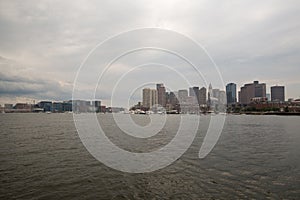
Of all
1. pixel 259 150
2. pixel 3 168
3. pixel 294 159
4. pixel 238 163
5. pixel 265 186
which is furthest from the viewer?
pixel 259 150

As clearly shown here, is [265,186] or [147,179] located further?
[147,179]

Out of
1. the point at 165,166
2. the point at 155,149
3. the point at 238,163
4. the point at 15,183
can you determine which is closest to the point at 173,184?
the point at 165,166

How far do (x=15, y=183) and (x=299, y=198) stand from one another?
1493cm

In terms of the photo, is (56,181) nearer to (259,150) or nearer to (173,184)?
(173,184)

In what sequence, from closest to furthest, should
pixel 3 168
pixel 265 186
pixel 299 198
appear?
pixel 299 198 < pixel 265 186 < pixel 3 168

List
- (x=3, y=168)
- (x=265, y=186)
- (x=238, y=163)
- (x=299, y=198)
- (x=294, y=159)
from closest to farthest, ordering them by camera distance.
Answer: (x=299, y=198)
(x=265, y=186)
(x=3, y=168)
(x=238, y=163)
(x=294, y=159)

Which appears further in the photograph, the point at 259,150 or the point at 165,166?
the point at 259,150

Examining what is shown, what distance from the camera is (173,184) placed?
578 inches

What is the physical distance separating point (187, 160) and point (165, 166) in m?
2.79

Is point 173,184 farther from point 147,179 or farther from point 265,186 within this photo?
point 265,186

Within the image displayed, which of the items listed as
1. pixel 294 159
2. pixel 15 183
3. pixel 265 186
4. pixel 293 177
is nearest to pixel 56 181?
pixel 15 183

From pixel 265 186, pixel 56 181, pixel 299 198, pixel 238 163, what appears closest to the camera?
pixel 299 198

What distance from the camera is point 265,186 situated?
46.3ft

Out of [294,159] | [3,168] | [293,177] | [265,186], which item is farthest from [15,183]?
[294,159]
